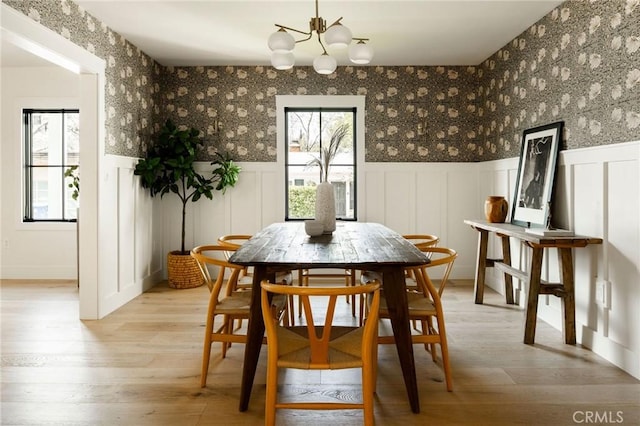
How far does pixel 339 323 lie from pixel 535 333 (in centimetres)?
155

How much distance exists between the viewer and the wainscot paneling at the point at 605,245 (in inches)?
116

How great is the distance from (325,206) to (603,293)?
201 cm

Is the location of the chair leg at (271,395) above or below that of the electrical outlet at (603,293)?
below

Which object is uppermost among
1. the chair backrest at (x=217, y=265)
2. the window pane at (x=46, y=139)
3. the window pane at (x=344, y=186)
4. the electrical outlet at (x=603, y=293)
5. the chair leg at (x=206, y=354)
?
the window pane at (x=46, y=139)

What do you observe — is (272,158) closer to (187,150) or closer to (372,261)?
(187,150)

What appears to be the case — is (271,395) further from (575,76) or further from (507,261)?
(507,261)

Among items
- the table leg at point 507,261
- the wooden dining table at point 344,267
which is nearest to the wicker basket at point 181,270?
the wooden dining table at point 344,267

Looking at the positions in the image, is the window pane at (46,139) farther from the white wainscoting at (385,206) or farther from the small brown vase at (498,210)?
the small brown vase at (498,210)

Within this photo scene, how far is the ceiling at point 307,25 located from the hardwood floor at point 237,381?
2.67 metres

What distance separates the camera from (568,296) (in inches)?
135

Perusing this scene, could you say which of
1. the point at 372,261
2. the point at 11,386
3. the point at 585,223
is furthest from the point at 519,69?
the point at 11,386

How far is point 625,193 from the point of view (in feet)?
9.84

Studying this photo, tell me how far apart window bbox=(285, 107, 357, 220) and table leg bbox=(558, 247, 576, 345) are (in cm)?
290

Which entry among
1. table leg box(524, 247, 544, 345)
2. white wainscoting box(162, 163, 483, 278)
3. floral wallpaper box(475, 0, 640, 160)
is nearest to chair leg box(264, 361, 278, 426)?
table leg box(524, 247, 544, 345)
